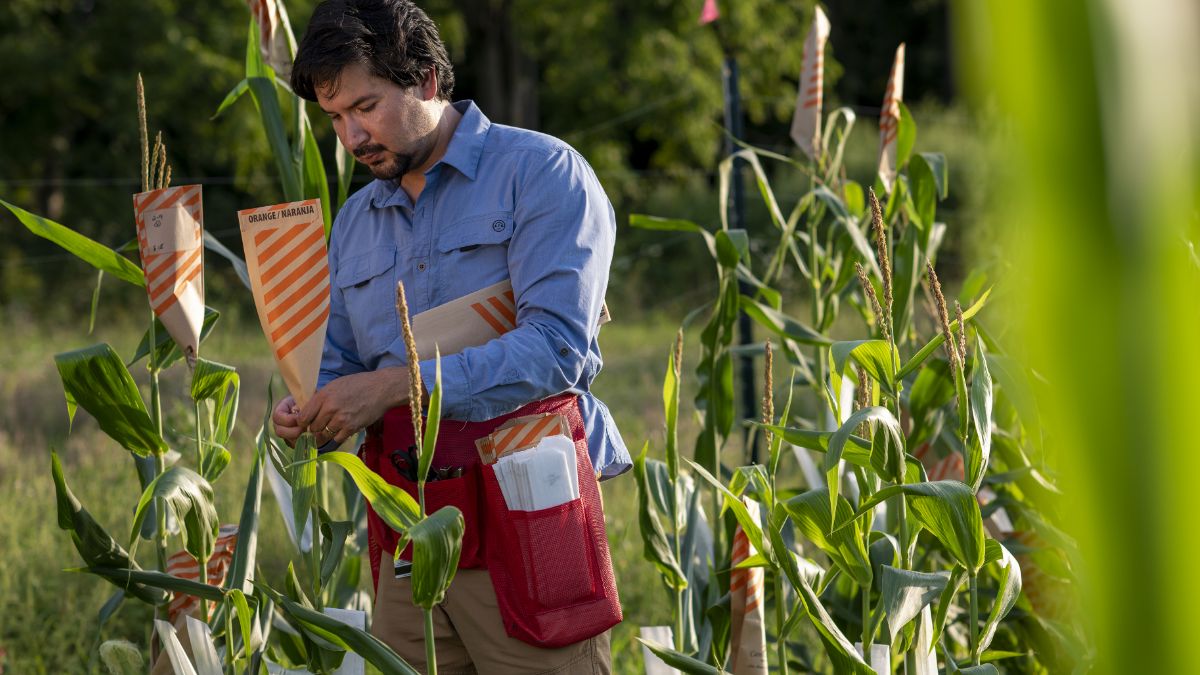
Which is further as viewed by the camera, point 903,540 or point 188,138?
point 188,138

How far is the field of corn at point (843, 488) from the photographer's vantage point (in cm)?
17

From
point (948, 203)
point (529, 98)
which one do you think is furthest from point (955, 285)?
point (529, 98)

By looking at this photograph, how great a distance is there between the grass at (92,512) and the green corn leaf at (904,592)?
2.46ft

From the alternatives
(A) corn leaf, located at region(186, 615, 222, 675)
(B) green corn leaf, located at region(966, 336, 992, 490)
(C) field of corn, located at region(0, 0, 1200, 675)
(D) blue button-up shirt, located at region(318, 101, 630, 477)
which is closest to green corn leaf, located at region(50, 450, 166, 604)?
(C) field of corn, located at region(0, 0, 1200, 675)

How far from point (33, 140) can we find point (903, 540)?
548 inches

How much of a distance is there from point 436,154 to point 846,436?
0.79 meters

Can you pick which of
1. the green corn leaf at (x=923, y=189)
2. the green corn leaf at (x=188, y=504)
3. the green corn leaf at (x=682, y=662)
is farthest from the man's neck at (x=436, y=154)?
the green corn leaf at (x=923, y=189)

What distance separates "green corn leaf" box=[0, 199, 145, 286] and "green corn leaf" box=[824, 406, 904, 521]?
0.98m

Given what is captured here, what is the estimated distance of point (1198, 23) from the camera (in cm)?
15

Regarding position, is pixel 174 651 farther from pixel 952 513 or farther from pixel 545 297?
pixel 952 513

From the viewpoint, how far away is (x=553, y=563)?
170 centimetres

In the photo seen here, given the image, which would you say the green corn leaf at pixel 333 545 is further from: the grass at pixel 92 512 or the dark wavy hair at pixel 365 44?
the dark wavy hair at pixel 365 44

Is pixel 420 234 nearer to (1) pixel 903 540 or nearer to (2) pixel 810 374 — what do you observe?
(1) pixel 903 540

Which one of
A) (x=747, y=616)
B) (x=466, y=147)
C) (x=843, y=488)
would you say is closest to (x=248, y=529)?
(x=466, y=147)
